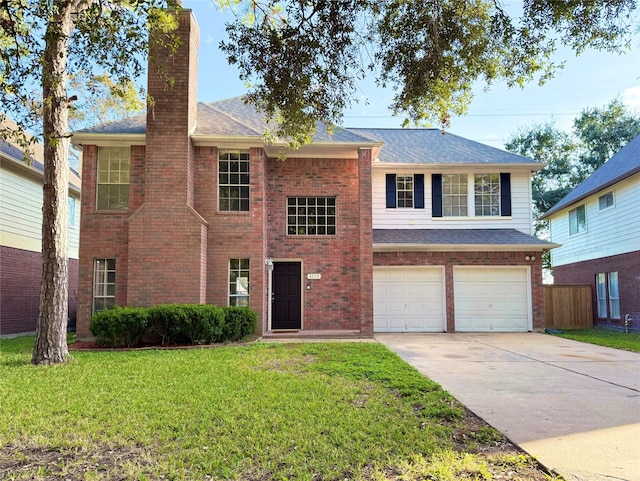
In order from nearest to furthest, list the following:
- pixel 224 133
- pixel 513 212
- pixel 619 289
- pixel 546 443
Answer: pixel 546 443
pixel 224 133
pixel 513 212
pixel 619 289

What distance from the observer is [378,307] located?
14.8 meters

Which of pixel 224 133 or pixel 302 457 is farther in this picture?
pixel 224 133

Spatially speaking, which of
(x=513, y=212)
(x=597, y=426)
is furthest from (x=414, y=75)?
(x=513, y=212)

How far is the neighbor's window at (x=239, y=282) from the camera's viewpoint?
42.9 feet

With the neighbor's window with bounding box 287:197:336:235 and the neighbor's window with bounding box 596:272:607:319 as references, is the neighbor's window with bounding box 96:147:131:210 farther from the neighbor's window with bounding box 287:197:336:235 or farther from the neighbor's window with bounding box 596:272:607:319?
the neighbor's window with bounding box 596:272:607:319

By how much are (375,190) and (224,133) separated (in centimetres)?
510

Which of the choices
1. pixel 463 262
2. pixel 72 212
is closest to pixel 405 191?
pixel 463 262

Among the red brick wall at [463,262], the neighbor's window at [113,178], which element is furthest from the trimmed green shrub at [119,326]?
the red brick wall at [463,262]

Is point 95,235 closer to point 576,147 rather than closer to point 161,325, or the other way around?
point 161,325

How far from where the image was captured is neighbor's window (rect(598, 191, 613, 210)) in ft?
57.0

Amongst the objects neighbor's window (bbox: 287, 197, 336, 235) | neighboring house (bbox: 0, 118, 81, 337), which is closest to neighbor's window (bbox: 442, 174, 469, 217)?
neighbor's window (bbox: 287, 197, 336, 235)

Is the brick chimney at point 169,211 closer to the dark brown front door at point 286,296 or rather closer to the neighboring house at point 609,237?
the dark brown front door at point 286,296

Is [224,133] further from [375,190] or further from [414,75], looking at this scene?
[414,75]

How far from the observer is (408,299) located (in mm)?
14844
